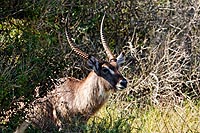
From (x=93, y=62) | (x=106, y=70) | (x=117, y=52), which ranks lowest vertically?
(x=117, y=52)

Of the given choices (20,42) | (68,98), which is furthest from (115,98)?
(20,42)

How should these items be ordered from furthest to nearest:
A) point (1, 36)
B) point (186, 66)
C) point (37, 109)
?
point (186, 66)
point (37, 109)
point (1, 36)

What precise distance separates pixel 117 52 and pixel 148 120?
2341 mm

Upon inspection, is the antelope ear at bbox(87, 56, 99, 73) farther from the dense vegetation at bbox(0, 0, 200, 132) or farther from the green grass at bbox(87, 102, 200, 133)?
the green grass at bbox(87, 102, 200, 133)

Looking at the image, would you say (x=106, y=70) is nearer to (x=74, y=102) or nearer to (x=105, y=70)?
(x=105, y=70)

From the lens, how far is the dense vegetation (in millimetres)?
6191

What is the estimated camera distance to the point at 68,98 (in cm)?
820

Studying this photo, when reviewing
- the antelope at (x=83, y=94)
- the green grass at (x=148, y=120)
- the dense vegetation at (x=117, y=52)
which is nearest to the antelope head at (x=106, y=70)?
the antelope at (x=83, y=94)

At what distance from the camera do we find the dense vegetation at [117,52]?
6191 millimetres

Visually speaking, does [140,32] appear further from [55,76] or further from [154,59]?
[55,76]

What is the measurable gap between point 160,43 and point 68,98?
7.67ft

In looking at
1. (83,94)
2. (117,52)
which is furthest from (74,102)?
(117,52)

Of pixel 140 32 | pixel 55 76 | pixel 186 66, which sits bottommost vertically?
pixel 186 66

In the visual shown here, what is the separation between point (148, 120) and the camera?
834 cm
